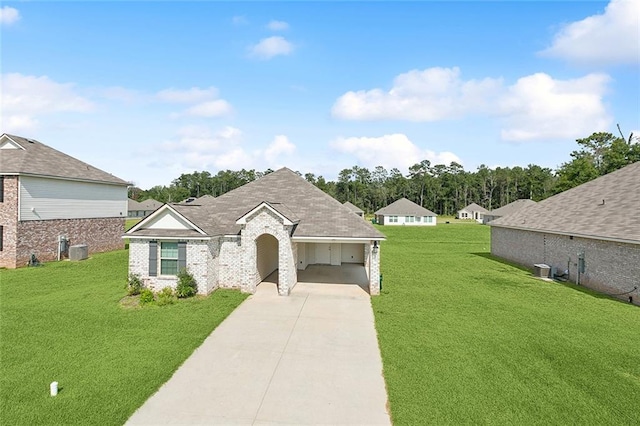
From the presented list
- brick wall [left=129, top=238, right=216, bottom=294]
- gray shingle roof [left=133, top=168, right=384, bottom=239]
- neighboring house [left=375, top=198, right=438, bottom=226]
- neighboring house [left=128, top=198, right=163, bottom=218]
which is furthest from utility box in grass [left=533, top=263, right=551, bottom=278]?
neighboring house [left=128, top=198, right=163, bottom=218]

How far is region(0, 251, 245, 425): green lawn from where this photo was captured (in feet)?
21.1

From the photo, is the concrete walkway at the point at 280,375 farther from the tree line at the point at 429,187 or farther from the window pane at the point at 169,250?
the tree line at the point at 429,187

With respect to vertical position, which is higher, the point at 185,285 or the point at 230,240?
the point at 230,240

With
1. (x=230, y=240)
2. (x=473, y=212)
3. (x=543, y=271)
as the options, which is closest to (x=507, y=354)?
(x=230, y=240)

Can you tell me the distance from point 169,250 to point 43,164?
51.9 ft

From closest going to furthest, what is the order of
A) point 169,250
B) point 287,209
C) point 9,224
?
point 169,250 < point 287,209 < point 9,224

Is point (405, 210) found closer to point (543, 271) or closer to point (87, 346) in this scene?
point (543, 271)

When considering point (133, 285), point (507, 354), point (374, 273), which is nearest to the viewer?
point (507, 354)

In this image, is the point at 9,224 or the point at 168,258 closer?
the point at 168,258

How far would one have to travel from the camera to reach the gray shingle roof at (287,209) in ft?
50.0

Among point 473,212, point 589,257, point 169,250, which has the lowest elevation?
point 589,257

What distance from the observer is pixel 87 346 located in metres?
9.02

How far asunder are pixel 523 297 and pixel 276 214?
1147 centimetres

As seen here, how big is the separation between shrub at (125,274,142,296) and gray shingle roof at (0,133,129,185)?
1318 cm
